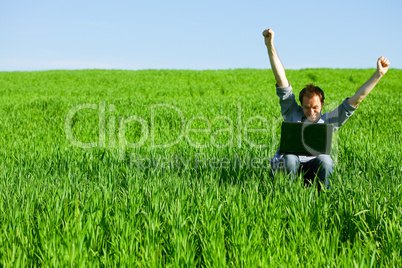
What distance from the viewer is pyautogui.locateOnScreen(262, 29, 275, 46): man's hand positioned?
10.7 feet

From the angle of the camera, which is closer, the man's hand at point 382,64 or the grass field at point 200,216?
the grass field at point 200,216

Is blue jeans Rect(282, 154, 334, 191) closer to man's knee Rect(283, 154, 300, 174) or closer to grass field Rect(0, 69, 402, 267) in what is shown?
man's knee Rect(283, 154, 300, 174)

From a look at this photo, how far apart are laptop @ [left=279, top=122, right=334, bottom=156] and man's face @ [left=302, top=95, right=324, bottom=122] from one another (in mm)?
363

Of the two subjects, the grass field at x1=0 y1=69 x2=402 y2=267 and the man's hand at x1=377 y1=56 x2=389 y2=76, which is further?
the man's hand at x1=377 y1=56 x2=389 y2=76

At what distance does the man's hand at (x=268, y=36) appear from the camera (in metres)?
3.26

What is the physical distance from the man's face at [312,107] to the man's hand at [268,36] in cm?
62

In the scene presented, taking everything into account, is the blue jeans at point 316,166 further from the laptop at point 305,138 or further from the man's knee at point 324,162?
the laptop at point 305,138

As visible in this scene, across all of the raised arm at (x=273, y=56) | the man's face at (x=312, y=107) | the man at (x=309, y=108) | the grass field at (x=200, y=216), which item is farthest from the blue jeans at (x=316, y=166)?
the raised arm at (x=273, y=56)

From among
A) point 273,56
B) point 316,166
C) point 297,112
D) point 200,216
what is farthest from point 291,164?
point 200,216

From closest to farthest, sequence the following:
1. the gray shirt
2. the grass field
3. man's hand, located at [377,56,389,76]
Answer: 1. the grass field
2. man's hand, located at [377,56,389,76]
3. the gray shirt

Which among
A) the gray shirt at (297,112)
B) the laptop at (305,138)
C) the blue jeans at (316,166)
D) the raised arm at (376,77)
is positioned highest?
the raised arm at (376,77)

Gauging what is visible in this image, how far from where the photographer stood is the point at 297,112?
11.8ft

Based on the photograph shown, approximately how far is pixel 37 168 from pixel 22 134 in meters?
4.24

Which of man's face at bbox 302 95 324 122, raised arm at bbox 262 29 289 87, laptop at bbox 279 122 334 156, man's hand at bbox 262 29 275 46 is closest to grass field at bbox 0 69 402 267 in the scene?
laptop at bbox 279 122 334 156
